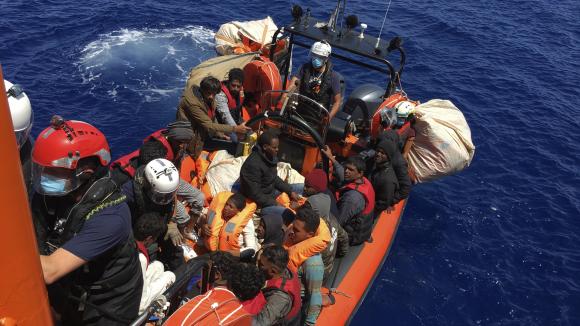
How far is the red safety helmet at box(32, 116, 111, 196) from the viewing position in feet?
8.16

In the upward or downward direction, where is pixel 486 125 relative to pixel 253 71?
downward

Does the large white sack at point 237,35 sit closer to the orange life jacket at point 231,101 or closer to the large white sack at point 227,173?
the orange life jacket at point 231,101

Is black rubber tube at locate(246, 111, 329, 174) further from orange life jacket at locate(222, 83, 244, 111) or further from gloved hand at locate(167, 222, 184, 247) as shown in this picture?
gloved hand at locate(167, 222, 184, 247)

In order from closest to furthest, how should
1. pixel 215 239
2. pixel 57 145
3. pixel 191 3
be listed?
pixel 57 145 → pixel 215 239 → pixel 191 3

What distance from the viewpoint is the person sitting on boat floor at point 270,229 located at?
4734mm

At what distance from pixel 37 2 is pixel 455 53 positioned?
15204 mm

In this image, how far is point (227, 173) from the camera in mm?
5785

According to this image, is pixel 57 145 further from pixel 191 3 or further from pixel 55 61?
pixel 191 3

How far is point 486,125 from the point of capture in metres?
13.0

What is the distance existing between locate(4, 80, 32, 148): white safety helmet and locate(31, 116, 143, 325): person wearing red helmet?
2.84 ft

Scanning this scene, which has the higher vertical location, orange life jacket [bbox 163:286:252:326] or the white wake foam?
orange life jacket [bbox 163:286:252:326]

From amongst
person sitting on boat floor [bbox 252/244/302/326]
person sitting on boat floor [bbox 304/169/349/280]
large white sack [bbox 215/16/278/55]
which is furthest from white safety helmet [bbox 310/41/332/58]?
person sitting on boat floor [bbox 252/244/302/326]

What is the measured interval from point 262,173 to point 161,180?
1557 millimetres

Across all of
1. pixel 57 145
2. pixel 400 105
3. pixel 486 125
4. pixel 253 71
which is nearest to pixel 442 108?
pixel 400 105
